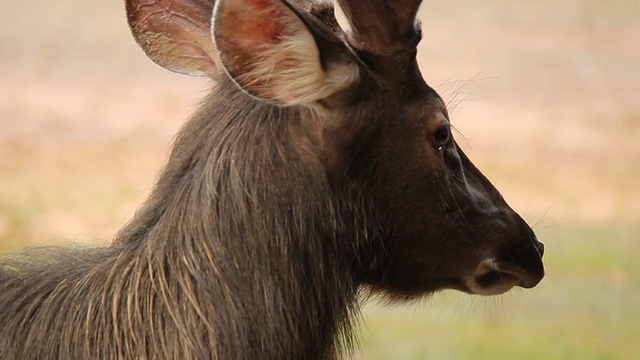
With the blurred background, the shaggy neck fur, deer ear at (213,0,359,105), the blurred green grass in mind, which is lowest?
the blurred green grass

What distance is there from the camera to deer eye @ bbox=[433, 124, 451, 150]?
3.17m

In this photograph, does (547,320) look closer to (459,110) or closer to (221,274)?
(459,110)

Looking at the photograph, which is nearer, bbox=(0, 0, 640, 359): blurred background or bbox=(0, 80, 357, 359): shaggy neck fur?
bbox=(0, 80, 357, 359): shaggy neck fur

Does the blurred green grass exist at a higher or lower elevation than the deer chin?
lower

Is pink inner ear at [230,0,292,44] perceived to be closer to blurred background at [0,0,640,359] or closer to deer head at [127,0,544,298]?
deer head at [127,0,544,298]

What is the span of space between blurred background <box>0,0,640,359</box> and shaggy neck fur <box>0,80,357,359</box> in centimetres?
366

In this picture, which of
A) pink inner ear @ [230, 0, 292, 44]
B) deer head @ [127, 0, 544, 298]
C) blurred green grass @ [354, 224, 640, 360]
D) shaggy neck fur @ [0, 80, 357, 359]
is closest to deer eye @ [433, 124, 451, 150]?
deer head @ [127, 0, 544, 298]

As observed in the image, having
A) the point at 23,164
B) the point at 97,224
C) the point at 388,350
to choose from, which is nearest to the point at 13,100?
the point at 23,164

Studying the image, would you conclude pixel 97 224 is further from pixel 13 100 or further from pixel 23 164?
pixel 13 100

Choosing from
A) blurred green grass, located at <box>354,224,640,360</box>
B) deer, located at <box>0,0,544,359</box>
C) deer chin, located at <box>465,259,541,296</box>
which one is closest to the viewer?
deer, located at <box>0,0,544,359</box>

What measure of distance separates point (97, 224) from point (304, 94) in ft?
15.5

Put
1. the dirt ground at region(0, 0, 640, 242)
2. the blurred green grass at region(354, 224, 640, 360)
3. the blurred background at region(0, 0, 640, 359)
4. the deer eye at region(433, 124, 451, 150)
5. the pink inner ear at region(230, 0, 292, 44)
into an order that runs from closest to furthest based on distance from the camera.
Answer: the pink inner ear at region(230, 0, 292, 44), the deer eye at region(433, 124, 451, 150), the blurred green grass at region(354, 224, 640, 360), the blurred background at region(0, 0, 640, 359), the dirt ground at region(0, 0, 640, 242)

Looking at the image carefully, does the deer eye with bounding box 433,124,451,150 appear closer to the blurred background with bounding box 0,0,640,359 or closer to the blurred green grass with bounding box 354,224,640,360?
the blurred green grass with bounding box 354,224,640,360

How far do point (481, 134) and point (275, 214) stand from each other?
5536 mm
